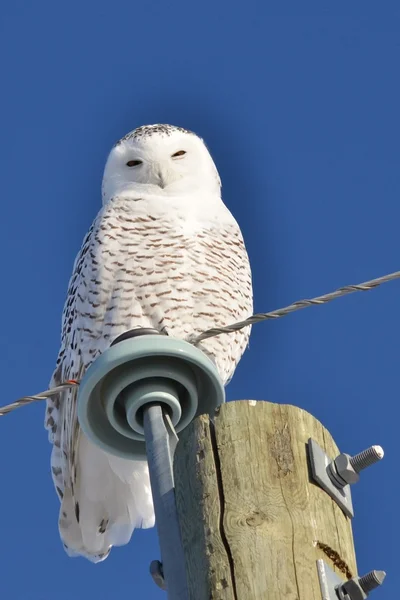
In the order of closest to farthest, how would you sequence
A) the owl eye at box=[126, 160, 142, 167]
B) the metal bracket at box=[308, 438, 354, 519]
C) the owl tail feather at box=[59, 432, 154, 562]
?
1. the metal bracket at box=[308, 438, 354, 519]
2. the owl tail feather at box=[59, 432, 154, 562]
3. the owl eye at box=[126, 160, 142, 167]

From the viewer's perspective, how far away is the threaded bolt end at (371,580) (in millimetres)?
2121

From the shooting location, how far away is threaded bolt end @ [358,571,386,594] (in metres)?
2.12

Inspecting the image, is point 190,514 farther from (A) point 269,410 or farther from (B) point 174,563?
(A) point 269,410

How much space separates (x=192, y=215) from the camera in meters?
5.37

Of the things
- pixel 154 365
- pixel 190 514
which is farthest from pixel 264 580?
pixel 154 365

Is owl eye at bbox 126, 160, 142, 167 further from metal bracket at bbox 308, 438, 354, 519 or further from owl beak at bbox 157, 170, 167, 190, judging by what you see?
metal bracket at bbox 308, 438, 354, 519

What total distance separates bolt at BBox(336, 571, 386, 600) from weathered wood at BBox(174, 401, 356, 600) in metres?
0.06

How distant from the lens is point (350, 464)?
2.35 m

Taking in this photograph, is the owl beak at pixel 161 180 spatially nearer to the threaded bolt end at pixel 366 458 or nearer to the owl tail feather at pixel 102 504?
the owl tail feather at pixel 102 504

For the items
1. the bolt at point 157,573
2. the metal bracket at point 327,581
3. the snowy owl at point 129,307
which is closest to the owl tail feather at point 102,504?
the snowy owl at point 129,307

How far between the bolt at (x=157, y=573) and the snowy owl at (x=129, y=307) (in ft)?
8.20

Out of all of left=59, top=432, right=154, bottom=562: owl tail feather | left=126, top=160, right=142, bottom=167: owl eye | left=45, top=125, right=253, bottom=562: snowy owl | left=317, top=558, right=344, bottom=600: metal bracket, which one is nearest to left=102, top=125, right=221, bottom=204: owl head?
left=126, top=160, right=142, bottom=167: owl eye

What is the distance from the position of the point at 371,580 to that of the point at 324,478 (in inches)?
9.7

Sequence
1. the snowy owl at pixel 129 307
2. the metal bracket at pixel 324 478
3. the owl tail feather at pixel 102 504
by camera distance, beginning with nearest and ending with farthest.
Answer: the metal bracket at pixel 324 478, the owl tail feather at pixel 102 504, the snowy owl at pixel 129 307
